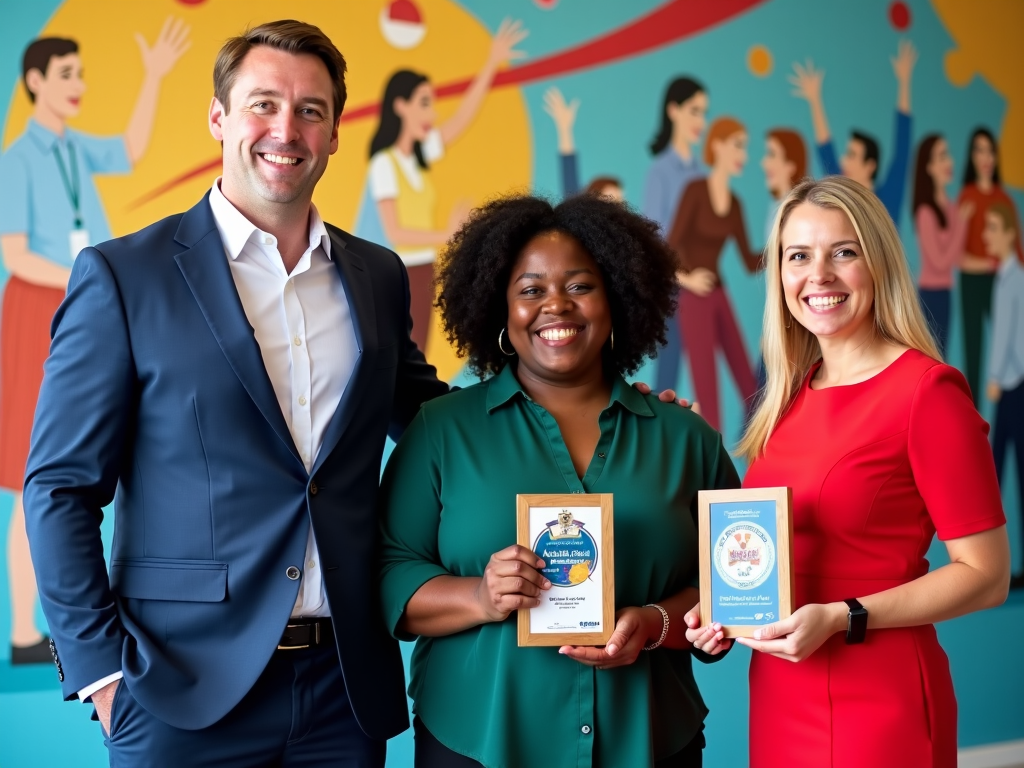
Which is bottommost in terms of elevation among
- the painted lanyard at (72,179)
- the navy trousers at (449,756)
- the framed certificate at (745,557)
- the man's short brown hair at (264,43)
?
the navy trousers at (449,756)

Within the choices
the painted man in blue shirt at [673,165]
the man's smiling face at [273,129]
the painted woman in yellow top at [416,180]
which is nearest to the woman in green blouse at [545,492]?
the man's smiling face at [273,129]

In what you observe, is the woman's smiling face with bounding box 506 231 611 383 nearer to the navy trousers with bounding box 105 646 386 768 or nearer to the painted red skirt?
the navy trousers with bounding box 105 646 386 768

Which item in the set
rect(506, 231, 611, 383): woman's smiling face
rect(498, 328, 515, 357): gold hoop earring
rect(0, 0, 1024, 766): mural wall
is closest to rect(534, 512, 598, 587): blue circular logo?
rect(506, 231, 611, 383): woman's smiling face

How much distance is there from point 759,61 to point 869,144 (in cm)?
84

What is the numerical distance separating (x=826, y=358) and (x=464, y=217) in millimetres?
2616

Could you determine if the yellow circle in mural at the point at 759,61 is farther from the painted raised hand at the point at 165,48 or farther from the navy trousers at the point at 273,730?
the navy trousers at the point at 273,730

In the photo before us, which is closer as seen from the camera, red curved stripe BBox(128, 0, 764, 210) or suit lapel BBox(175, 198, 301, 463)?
suit lapel BBox(175, 198, 301, 463)

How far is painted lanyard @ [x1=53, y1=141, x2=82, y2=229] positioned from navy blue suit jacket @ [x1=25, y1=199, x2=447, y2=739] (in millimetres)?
2110

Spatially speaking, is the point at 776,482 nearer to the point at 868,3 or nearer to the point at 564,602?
the point at 564,602

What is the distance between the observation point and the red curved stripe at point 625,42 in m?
4.82

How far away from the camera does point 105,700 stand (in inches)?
88.2

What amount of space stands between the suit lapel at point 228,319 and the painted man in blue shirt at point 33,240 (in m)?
2.12

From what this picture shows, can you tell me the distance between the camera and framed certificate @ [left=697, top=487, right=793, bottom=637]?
7.20 feet

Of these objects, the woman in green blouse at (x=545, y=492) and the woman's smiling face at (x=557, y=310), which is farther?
the woman's smiling face at (x=557, y=310)
